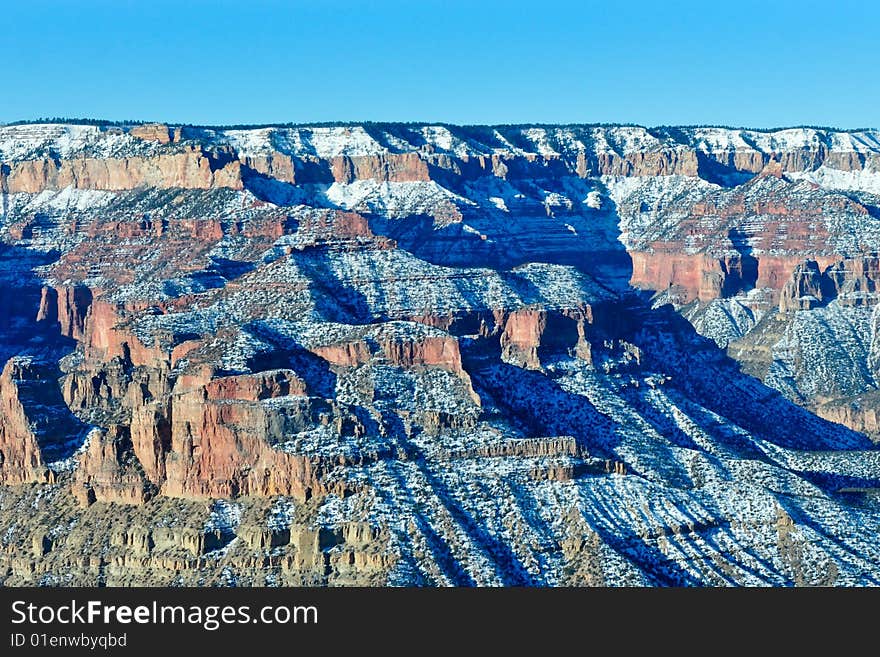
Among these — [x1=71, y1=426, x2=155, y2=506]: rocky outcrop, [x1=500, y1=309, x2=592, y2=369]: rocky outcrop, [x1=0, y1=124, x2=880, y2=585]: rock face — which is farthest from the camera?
[x1=500, y1=309, x2=592, y2=369]: rocky outcrop

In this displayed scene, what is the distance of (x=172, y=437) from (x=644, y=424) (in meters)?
43.6

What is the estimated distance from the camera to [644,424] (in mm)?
156875

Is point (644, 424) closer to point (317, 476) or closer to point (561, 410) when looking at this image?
point (561, 410)

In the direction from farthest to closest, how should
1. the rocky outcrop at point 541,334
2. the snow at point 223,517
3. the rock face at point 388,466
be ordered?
the rocky outcrop at point 541,334, the snow at point 223,517, the rock face at point 388,466

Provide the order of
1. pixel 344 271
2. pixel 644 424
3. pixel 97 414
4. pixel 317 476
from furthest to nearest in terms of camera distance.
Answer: pixel 344 271 → pixel 644 424 → pixel 97 414 → pixel 317 476

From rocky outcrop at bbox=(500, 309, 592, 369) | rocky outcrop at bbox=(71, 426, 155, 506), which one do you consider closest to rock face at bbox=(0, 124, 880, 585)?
rocky outcrop at bbox=(71, 426, 155, 506)

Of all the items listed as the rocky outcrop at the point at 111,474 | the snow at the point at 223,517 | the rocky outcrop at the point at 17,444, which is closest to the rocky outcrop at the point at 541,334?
the rocky outcrop at the point at 17,444

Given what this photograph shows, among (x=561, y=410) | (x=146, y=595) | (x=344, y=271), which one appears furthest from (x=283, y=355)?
(x=146, y=595)

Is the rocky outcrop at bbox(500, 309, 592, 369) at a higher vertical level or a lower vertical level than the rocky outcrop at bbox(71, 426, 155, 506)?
higher

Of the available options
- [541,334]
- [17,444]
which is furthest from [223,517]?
[541,334]

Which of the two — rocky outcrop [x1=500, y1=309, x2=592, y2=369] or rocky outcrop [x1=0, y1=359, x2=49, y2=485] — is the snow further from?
rocky outcrop [x1=500, y1=309, x2=592, y2=369]

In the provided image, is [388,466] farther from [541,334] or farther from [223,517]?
[541,334]

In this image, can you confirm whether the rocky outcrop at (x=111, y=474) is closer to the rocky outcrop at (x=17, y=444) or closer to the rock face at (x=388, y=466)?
the rock face at (x=388, y=466)

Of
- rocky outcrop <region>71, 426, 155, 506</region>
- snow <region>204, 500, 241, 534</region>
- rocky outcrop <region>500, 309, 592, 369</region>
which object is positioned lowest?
snow <region>204, 500, 241, 534</region>
